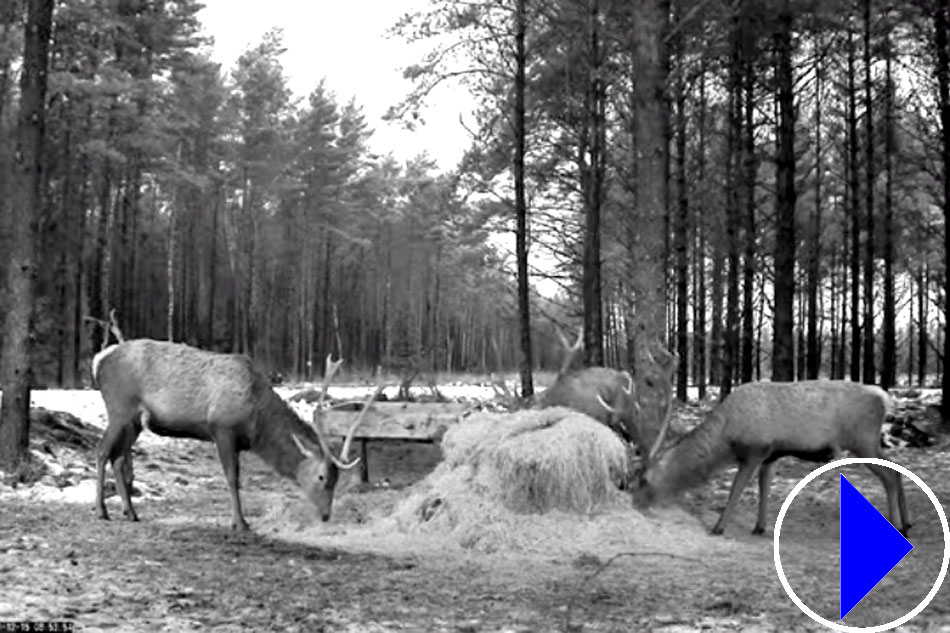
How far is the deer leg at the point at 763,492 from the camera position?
349 inches

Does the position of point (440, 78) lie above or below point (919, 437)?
above

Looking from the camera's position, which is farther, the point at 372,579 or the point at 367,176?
the point at 367,176

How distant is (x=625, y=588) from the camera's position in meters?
6.53

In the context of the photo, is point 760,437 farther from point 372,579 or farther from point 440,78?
point 440,78

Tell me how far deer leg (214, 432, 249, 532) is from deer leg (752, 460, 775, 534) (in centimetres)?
464

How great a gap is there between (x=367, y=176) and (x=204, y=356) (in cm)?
4912

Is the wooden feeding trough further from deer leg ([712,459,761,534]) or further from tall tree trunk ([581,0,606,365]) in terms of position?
tall tree trunk ([581,0,606,365])

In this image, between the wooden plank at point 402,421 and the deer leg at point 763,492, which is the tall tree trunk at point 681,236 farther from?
the deer leg at point 763,492

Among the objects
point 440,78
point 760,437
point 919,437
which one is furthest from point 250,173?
point 760,437

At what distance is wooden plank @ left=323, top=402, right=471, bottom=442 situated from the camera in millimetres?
12148

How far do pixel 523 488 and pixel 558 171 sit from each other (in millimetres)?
15405

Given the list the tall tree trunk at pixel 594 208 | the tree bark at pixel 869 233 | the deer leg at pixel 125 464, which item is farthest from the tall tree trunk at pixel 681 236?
the deer leg at pixel 125 464

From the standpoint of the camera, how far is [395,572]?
277 inches

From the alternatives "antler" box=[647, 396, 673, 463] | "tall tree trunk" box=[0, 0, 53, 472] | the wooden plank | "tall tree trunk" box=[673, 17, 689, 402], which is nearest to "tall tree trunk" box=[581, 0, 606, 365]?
"tall tree trunk" box=[673, 17, 689, 402]
